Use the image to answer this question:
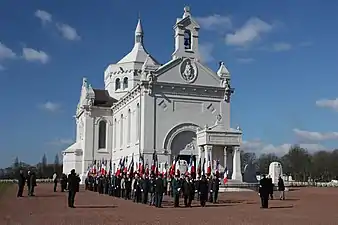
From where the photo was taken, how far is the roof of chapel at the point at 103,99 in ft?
253

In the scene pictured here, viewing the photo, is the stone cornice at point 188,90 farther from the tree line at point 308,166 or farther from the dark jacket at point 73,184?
the tree line at point 308,166

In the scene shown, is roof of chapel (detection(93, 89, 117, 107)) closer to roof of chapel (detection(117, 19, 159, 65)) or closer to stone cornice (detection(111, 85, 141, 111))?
stone cornice (detection(111, 85, 141, 111))

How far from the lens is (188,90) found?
61531mm

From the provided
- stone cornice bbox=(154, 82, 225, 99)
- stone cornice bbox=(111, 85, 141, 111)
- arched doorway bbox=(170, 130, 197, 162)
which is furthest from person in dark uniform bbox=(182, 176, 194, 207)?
stone cornice bbox=(111, 85, 141, 111)

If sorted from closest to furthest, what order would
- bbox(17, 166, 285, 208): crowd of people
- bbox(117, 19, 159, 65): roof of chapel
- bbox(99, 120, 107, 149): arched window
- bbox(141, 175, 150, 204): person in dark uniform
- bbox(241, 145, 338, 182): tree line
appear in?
1. bbox(17, 166, 285, 208): crowd of people
2. bbox(141, 175, 150, 204): person in dark uniform
3. bbox(99, 120, 107, 149): arched window
4. bbox(117, 19, 159, 65): roof of chapel
5. bbox(241, 145, 338, 182): tree line

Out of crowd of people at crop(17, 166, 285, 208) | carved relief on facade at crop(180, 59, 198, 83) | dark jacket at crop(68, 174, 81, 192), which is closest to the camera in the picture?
dark jacket at crop(68, 174, 81, 192)

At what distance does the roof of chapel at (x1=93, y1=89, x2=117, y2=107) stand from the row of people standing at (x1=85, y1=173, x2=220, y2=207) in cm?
3853

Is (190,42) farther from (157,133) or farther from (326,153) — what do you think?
(326,153)

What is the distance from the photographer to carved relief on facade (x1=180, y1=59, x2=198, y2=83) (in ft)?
201

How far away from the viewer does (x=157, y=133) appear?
2339 inches

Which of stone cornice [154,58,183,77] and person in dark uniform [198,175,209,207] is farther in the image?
stone cornice [154,58,183,77]

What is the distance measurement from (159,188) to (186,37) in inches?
1548

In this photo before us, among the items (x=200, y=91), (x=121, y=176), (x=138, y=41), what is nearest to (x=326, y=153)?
(x=138, y=41)

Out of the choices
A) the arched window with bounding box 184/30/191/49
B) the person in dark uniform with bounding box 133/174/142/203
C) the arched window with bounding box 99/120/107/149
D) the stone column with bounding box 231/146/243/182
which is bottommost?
the person in dark uniform with bounding box 133/174/142/203
